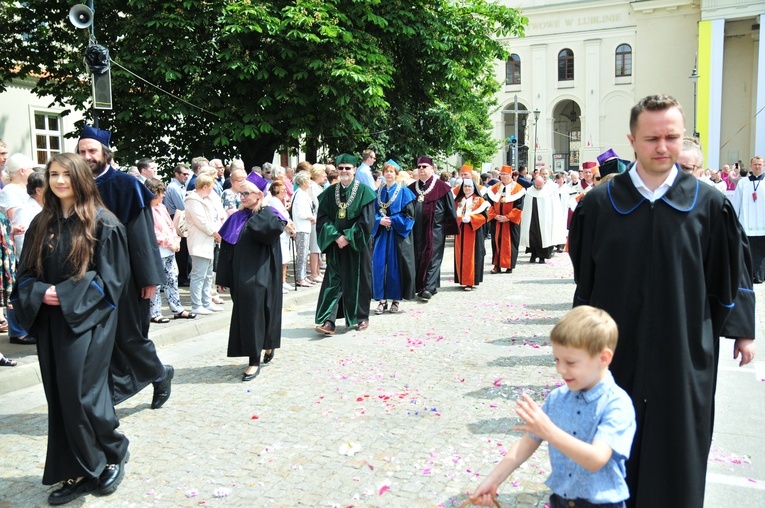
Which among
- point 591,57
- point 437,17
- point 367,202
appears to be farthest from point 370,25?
point 591,57

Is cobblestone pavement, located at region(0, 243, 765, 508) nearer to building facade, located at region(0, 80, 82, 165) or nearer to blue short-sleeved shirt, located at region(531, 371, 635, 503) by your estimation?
blue short-sleeved shirt, located at region(531, 371, 635, 503)

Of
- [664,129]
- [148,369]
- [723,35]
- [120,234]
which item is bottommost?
[148,369]

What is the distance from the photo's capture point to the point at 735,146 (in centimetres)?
5159

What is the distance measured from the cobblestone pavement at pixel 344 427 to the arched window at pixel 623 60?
173ft

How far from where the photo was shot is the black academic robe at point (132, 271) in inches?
206

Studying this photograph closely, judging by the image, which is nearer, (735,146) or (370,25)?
(370,25)

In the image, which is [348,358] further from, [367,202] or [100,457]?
[100,457]

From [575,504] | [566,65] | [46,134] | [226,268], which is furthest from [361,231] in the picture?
[566,65]

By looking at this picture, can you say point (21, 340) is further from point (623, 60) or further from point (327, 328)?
point (623, 60)

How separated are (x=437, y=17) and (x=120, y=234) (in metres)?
14.8

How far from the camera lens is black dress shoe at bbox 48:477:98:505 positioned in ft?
13.9

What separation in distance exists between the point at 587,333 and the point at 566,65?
59.9m

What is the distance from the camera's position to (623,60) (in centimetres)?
5681

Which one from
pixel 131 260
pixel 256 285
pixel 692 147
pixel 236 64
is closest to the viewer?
pixel 692 147
